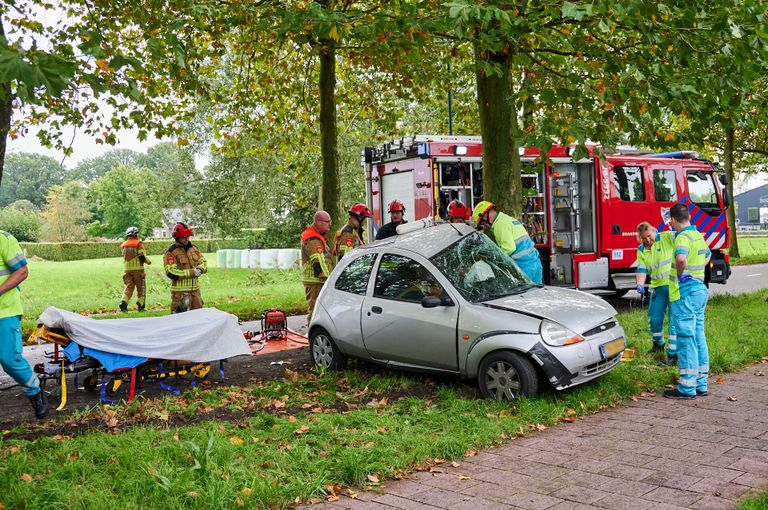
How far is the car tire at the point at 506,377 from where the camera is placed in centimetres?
650

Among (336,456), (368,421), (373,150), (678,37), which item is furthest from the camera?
(373,150)

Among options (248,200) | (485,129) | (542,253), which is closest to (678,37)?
(485,129)

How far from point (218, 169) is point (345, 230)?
26895mm

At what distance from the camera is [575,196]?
45.5 ft

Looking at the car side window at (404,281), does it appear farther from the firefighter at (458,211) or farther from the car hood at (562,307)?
the firefighter at (458,211)

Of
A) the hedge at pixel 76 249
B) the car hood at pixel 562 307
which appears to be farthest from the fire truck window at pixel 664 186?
the hedge at pixel 76 249

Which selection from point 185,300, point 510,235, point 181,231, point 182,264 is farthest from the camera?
point 185,300

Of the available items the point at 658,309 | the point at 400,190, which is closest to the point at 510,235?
the point at 658,309

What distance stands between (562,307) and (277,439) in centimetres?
303

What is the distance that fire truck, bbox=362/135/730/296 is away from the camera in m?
12.4

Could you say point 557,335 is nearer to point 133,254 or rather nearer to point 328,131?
point 328,131

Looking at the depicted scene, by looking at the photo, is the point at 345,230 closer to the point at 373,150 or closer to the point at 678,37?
the point at 373,150

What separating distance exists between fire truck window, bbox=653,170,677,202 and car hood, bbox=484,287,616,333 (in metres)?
7.76

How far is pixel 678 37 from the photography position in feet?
28.3
